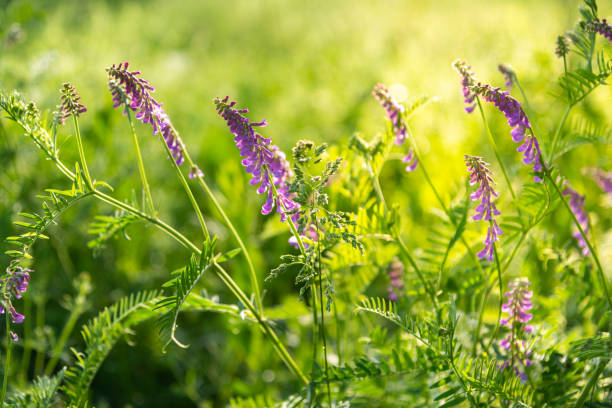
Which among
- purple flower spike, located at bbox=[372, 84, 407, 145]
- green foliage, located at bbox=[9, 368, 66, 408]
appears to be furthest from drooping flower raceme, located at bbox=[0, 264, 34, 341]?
purple flower spike, located at bbox=[372, 84, 407, 145]

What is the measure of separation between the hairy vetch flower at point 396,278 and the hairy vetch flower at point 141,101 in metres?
0.57

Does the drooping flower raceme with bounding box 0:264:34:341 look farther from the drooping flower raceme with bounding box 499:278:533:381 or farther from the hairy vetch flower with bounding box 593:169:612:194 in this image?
the hairy vetch flower with bounding box 593:169:612:194

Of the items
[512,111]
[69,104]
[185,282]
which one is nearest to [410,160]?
[512,111]

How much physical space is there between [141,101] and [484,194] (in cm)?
57

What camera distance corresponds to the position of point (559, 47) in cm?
97

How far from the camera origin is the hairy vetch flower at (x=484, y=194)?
2.87 feet

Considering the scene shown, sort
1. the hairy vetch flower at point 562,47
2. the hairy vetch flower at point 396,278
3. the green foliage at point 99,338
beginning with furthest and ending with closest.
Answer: the hairy vetch flower at point 396,278
the green foliage at point 99,338
the hairy vetch flower at point 562,47

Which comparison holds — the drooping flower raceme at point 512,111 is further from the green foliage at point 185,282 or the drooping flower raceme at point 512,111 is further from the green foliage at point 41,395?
the green foliage at point 41,395

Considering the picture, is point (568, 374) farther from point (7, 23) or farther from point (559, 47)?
point (7, 23)

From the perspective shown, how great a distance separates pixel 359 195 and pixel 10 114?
2.34 feet

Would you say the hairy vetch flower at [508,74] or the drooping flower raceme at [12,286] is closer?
the drooping flower raceme at [12,286]

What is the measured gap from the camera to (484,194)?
905mm

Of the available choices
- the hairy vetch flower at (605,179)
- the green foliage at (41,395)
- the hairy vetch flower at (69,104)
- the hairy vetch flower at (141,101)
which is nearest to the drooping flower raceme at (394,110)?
the hairy vetch flower at (141,101)

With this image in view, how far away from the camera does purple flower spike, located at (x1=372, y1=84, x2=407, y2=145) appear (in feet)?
3.36
